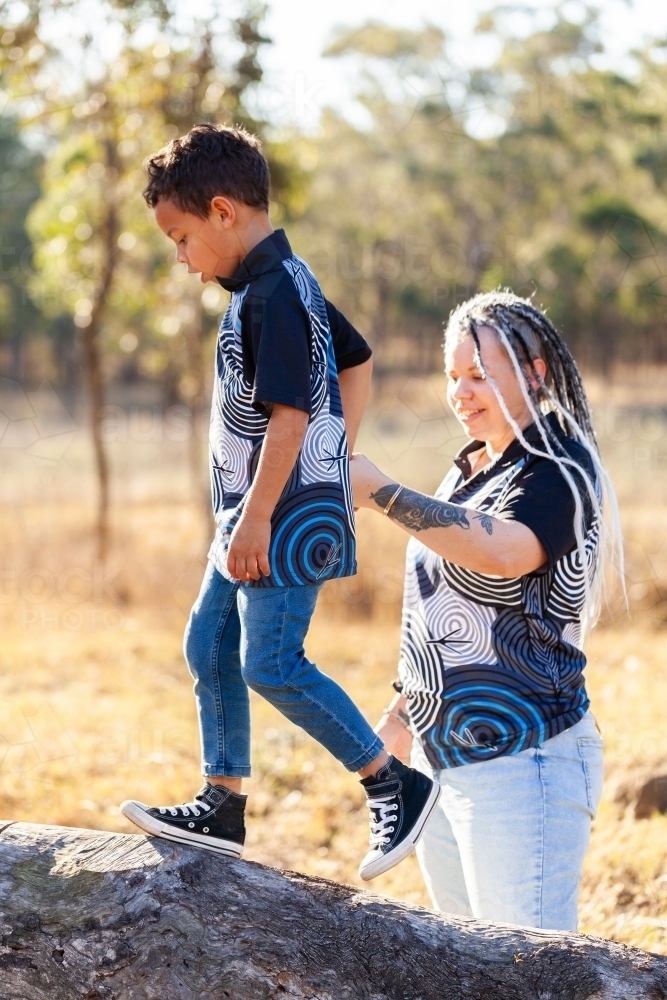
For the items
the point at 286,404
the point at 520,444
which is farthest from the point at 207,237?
the point at 520,444

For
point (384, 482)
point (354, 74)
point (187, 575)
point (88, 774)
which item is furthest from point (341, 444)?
point (354, 74)

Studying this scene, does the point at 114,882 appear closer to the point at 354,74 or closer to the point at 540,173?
the point at 540,173

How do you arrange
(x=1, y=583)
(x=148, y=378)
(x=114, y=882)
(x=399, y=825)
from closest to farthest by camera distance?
(x=114, y=882) → (x=399, y=825) → (x=1, y=583) → (x=148, y=378)

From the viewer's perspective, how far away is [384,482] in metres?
2.17

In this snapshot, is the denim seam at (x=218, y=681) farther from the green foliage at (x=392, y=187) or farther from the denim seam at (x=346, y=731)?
the green foliage at (x=392, y=187)

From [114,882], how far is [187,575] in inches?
257

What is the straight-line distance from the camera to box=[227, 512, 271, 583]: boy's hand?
1.95 m

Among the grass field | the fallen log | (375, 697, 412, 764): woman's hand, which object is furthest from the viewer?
the grass field

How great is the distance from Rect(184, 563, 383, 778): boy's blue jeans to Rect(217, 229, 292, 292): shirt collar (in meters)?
0.59

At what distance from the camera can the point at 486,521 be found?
2059mm

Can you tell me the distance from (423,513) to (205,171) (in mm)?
803

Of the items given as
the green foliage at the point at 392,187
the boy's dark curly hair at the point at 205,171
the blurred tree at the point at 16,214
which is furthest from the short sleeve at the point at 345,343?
the blurred tree at the point at 16,214

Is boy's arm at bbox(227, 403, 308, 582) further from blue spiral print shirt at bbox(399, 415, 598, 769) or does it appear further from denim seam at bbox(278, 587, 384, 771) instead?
blue spiral print shirt at bbox(399, 415, 598, 769)

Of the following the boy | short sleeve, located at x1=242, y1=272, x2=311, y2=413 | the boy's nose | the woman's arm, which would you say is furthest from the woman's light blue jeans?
short sleeve, located at x1=242, y1=272, x2=311, y2=413
